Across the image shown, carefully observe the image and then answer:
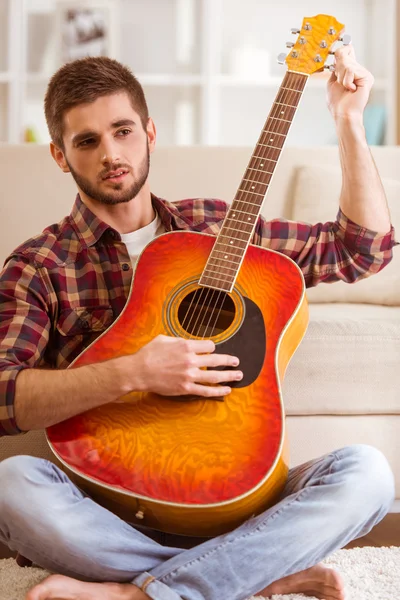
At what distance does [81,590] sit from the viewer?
1.08m

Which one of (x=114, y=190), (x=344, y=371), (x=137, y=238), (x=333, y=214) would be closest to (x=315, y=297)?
(x=333, y=214)

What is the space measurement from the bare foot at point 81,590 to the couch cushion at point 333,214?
46.3 inches

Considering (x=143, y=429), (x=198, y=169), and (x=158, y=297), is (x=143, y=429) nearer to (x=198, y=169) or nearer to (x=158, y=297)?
(x=158, y=297)

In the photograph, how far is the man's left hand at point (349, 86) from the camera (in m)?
1.34

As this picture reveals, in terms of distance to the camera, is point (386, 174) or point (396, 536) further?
point (386, 174)

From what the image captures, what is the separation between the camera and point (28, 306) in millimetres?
1274

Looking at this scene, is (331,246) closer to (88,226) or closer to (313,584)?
(88,226)

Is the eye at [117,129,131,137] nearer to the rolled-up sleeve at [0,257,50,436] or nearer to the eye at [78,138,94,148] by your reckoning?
the eye at [78,138,94,148]

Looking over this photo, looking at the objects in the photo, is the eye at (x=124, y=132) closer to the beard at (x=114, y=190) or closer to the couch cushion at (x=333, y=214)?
the beard at (x=114, y=190)

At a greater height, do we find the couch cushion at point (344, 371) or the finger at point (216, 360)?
the finger at point (216, 360)

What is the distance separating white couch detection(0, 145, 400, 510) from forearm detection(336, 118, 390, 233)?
31 centimetres

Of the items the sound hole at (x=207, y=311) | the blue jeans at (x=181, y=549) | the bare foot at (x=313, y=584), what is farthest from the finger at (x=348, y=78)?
the bare foot at (x=313, y=584)

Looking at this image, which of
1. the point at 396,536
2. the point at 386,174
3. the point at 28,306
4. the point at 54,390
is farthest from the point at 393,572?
the point at 386,174

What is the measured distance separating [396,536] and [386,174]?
1157 mm
